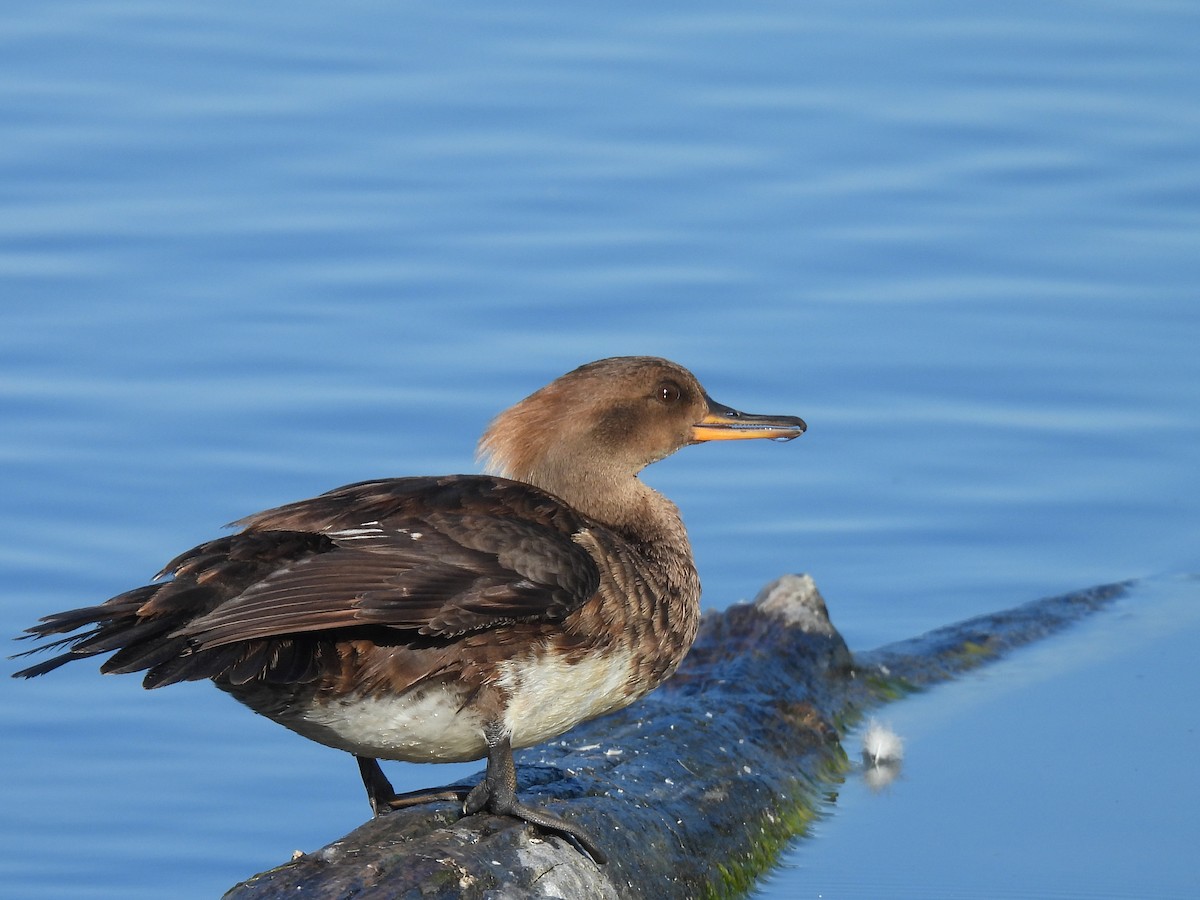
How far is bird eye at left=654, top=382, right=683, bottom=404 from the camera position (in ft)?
18.8

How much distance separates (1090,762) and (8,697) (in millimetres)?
3584

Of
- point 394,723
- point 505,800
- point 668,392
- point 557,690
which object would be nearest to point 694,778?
point 557,690

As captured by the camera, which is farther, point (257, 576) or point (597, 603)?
point (597, 603)

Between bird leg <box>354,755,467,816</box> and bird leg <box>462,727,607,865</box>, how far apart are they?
0.28 m

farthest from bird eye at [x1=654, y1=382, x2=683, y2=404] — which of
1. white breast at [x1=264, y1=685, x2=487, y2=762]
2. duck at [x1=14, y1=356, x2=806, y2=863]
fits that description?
white breast at [x1=264, y1=685, x2=487, y2=762]

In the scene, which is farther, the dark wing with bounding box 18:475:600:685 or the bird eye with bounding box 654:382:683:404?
the bird eye with bounding box 654:382:683:404

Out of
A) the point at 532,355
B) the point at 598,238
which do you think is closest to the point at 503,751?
the point at 532,355

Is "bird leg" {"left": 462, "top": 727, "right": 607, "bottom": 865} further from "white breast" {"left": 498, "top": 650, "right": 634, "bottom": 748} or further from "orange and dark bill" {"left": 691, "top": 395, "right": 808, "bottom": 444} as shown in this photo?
"orange and dark bill" {"left": 691, "top": 395, "right": 808, "bottom": 444}

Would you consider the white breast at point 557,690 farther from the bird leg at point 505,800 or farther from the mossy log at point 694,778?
the mossy log at point 694,778

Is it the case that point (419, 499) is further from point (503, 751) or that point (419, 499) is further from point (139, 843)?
point (139, 843)

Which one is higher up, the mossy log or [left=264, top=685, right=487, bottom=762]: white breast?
[left=264, top=685, right=487, bottom=762]: white breast

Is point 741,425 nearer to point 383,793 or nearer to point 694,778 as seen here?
point 694,778

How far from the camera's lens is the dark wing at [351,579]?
169 inches

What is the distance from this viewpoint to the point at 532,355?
28.2 ft
